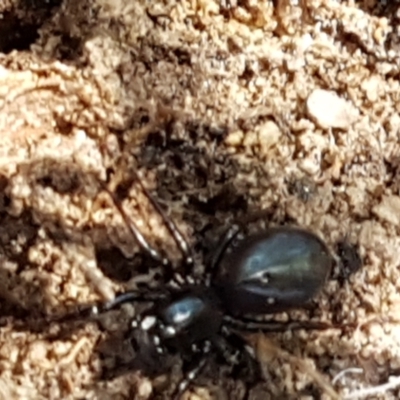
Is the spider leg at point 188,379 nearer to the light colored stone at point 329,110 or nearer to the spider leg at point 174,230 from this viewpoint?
the spider leg at point 174,230

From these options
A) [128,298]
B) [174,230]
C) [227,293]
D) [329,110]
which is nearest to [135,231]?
[174,230]

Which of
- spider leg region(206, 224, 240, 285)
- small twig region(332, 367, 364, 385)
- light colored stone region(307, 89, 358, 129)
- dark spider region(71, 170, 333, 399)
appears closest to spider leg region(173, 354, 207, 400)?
dark spider region(71, 170, 333, 399)

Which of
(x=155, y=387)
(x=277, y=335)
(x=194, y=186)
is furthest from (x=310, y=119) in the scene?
(x=155, y=387)

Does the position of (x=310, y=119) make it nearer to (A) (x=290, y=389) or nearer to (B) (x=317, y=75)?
(B) (x=317, y=75)

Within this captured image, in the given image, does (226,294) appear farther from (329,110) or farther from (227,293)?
(329,110)

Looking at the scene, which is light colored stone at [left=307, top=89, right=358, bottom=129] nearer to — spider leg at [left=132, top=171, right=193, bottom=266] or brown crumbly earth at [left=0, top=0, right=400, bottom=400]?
brown crumbly earth at [left=0, top=0, right=400, bottom=400]

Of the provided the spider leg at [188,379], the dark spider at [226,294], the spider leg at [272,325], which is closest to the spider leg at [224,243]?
the dark spider at [226,294]
